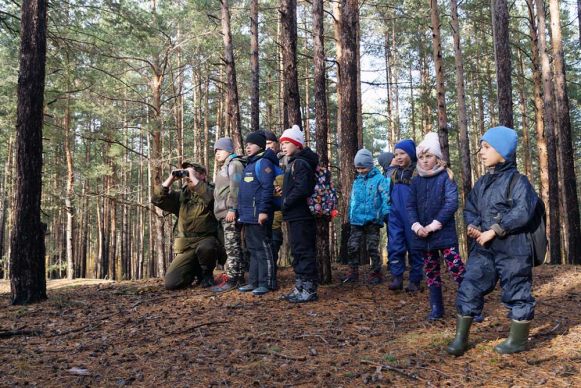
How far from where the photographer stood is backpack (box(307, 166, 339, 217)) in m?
5.79

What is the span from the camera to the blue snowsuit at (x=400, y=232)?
6094mm

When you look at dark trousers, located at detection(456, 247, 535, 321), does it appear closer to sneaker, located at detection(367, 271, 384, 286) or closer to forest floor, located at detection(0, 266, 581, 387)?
forest floor, located at detection(0, 266, 581, 387)

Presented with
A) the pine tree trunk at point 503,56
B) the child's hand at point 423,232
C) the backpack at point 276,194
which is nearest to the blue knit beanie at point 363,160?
the backpack at point 276,194

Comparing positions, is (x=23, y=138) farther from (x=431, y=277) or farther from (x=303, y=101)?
(x=303, y=101)

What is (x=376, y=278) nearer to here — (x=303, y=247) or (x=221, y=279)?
(x=303, y=247)

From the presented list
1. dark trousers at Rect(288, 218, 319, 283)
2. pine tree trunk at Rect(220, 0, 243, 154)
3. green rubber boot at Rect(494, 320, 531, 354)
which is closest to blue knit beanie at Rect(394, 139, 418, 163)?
dark trousers at Rect(288, 218, 319, 283)

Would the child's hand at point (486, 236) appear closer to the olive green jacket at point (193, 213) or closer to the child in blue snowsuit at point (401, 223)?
the child in blue snowsuit at point (401, 223)

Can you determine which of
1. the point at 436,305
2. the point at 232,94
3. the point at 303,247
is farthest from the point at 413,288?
the point at 232,94

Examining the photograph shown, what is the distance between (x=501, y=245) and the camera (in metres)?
3.73

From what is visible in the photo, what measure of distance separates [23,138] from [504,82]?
9530 millimetres

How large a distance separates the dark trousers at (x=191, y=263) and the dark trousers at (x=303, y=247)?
1.97 m

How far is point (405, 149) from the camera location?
6012mm

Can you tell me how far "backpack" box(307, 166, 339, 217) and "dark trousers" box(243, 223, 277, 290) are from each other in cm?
82

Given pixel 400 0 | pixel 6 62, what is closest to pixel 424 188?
pixel 400 0
